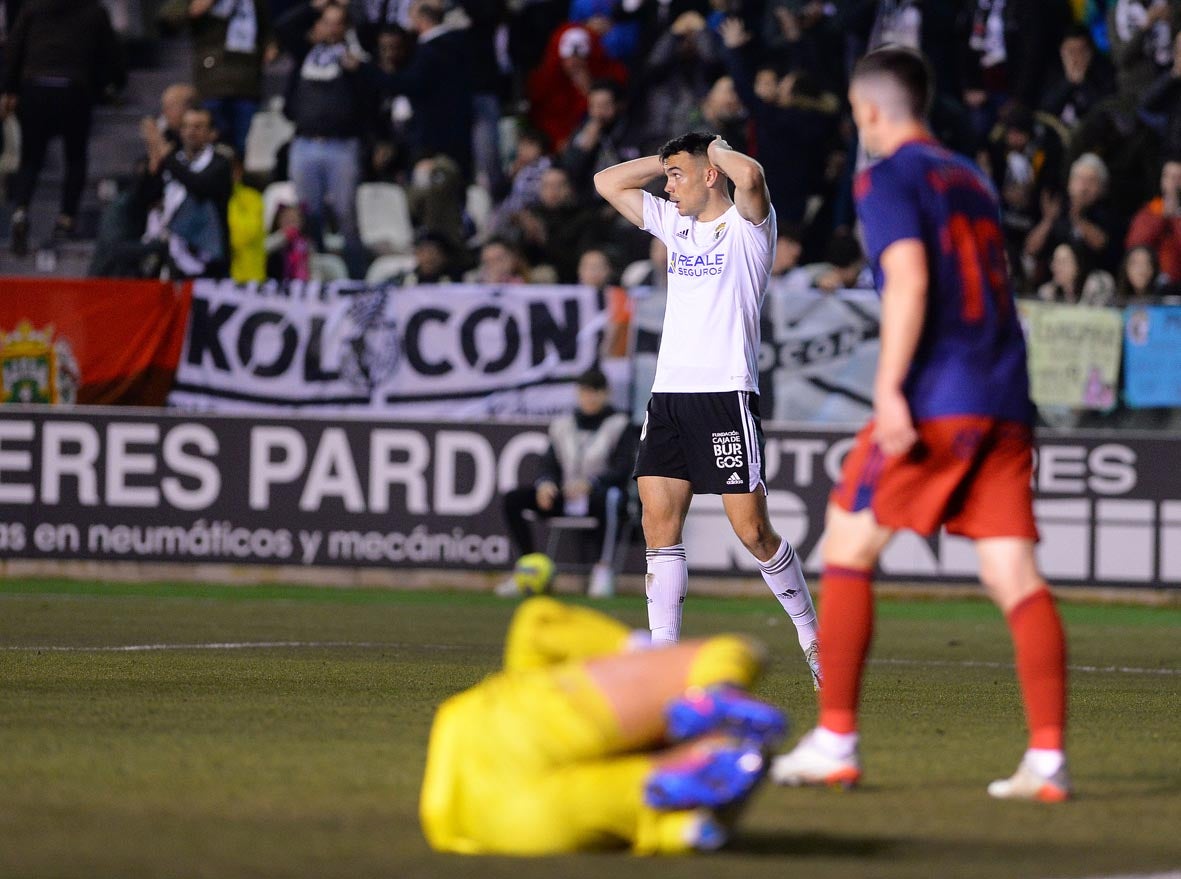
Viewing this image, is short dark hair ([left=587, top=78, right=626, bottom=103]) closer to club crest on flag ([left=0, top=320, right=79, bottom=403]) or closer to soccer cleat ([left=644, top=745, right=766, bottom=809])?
club crest on flag ([left=0, top=320, right=79, bottom=403])

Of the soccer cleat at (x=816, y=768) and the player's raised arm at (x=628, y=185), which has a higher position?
the player's raised arm at (x=628, y=185)

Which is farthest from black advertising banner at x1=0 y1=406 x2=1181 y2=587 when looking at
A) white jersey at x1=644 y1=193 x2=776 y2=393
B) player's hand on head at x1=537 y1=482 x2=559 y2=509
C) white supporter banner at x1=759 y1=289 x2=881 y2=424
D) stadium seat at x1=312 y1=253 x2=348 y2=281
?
white jersey at x1=644 y1=193 x2=776 y2=393

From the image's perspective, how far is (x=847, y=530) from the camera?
20.1ft

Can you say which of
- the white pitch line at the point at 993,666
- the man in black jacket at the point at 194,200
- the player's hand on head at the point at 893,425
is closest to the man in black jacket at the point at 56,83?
the man in black jacket at the point at 194,200

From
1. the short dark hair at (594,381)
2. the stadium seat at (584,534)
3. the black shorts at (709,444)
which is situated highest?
the black shorts at (709,444)

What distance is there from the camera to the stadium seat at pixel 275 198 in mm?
19297

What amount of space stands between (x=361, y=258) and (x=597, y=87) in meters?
2.77

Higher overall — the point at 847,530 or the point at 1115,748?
the point at 847,530

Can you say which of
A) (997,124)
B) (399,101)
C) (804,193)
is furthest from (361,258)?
(997,124)

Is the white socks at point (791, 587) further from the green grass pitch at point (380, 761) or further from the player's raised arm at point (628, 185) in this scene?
the player's raised arm at point (628, 185)

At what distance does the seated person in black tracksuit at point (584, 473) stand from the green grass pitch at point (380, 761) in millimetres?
3827

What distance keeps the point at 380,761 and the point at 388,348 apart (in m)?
10.7

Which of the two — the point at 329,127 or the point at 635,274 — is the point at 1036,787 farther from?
the point at 329,127

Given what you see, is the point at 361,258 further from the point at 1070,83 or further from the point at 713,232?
the point at 713,232
